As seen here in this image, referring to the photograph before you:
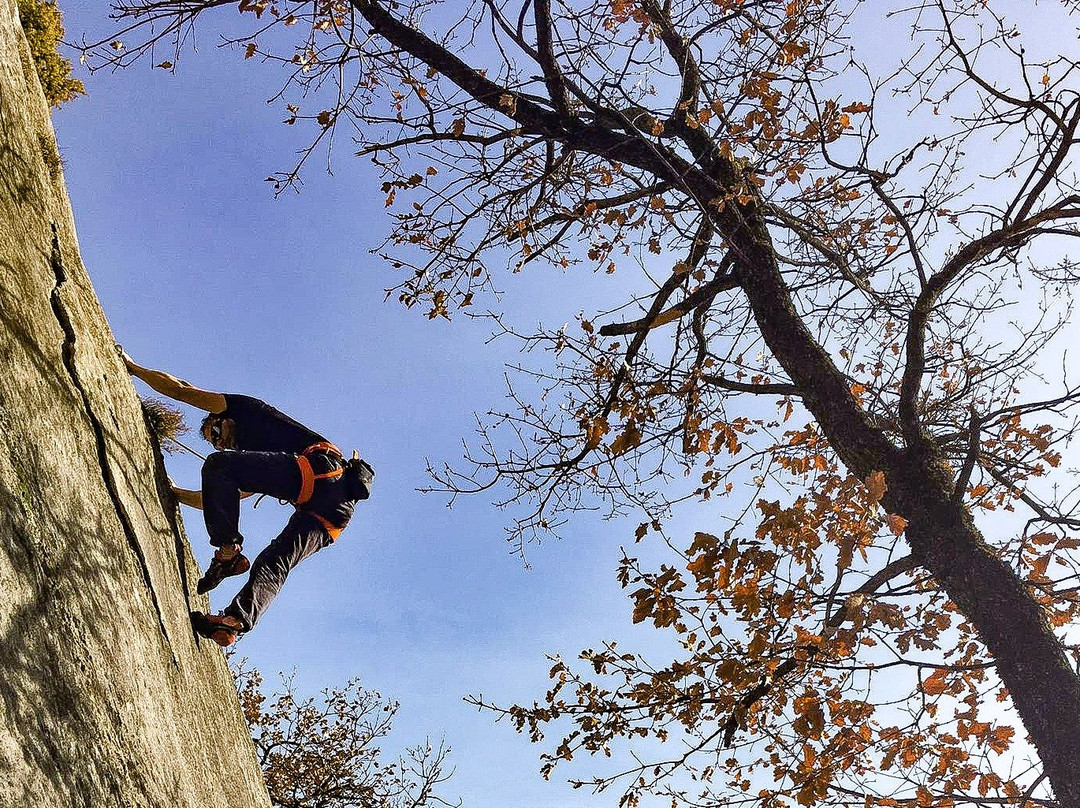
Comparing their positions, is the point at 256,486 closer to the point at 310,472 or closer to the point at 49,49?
the point at 310,472

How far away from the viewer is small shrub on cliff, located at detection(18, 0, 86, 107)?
274 inches

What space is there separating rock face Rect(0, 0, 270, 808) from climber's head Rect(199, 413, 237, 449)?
0.74 meters

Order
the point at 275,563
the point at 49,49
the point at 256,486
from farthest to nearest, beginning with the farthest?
the point at 49,49, the point at 275,563, the point at 256,486

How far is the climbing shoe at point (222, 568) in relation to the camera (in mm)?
5289

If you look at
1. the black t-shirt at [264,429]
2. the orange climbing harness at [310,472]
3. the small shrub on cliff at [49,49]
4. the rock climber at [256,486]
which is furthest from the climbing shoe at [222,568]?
the small shrub on cliff at [49,49]

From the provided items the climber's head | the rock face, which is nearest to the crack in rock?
the rock face

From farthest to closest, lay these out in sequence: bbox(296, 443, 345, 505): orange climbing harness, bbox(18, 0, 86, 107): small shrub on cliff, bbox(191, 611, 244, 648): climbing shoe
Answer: bbox(18, 0, 86, 107): small shrub on cliff → bbox(296, 443, 345, 505): orange climbing harness → bbox(191, 611, 244, 648): climbing shoe

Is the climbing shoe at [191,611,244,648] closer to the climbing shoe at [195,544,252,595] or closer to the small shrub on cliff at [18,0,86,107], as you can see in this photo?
the climbing shoe at [195,544,252,595]

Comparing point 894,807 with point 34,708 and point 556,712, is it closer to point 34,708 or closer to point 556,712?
Result: point 556,712

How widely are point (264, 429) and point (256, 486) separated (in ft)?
2.34

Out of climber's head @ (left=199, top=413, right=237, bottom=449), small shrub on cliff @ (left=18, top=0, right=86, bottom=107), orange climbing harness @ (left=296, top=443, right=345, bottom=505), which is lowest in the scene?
orange climbing harness @ (left=296, top=443, right=345, bottom=505)

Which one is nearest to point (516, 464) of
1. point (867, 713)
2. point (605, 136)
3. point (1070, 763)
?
point (605, 136)

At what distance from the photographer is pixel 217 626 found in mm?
5051

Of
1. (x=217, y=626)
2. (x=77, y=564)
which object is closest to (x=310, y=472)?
(x=217, y=626)
